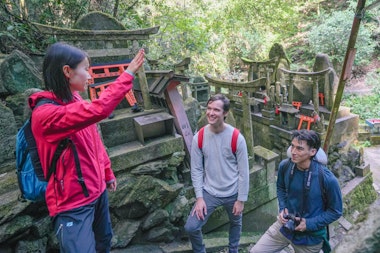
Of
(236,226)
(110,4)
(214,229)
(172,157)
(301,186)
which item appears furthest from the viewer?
(110,4)

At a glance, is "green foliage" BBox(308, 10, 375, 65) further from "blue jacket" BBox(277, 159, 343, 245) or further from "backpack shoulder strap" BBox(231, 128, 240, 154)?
"blue jacket" BBox(277, 159, 343, 245)

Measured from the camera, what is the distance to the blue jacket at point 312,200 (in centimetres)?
237

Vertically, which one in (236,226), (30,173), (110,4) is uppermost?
(110,4)

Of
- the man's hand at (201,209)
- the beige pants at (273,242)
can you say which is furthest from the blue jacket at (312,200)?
the man's hand at (201,209)

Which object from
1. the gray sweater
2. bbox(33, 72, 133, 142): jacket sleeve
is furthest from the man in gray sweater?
bbox(33, 72, 133, 142): jacket sleeve

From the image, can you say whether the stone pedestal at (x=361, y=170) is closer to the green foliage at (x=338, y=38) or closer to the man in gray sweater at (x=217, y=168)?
the green foliage at (x=338, y=38)

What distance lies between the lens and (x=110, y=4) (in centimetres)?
741

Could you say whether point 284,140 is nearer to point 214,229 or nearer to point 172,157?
point 214,229

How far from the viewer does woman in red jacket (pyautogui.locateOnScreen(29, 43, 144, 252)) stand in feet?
5.44

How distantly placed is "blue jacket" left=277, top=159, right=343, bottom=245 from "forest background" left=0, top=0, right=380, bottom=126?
17.3 feet

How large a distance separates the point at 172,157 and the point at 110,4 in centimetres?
546

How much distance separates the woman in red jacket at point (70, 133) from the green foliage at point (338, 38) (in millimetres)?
14592

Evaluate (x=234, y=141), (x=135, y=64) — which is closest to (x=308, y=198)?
(x=234, y=141)

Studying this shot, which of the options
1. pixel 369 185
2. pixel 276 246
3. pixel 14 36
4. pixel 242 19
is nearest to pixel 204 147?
pixel 276 246
